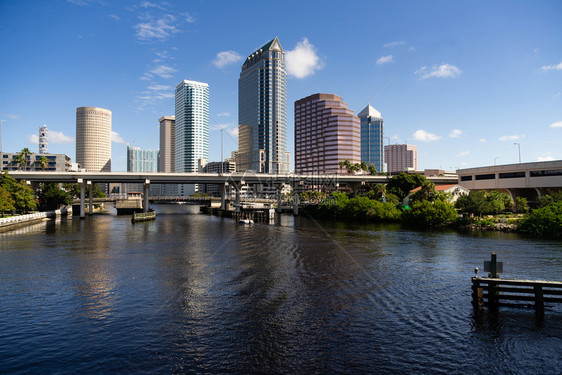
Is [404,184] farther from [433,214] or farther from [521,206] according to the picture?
[433,214]

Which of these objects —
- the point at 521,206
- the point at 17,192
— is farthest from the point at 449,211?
the point at 17,192

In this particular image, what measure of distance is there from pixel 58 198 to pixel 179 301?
134573mm

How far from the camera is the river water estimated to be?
710 inches

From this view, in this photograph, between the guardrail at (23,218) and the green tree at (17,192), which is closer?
the guardrail at (23,218)

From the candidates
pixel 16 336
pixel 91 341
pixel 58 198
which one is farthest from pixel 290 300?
pixel 58 198

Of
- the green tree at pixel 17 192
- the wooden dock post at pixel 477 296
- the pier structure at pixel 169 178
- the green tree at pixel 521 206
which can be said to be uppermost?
the pier structure at pixel 169 178

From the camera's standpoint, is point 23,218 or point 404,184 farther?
point 404,184

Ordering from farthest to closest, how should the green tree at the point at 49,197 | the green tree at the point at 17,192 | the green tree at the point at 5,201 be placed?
the green tree at the point at 49,197 → the green tree at the point at 17,192 → the green tree at the point at 5,201

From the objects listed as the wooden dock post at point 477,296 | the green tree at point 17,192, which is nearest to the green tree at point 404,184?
the wooden dock post at point 477,296

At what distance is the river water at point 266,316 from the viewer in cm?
1803

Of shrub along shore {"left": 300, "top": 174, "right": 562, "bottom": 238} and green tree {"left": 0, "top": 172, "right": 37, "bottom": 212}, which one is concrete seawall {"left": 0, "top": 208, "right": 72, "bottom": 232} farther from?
shrub along shore {"left": 300, "top": 174, "right": 562, "bottom": 238}

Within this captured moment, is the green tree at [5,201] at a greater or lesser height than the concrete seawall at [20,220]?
greater

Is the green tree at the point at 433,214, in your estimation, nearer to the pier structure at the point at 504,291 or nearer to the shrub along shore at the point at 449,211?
the shrub along shore at the point at 449,211

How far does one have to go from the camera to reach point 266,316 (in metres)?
24.0
